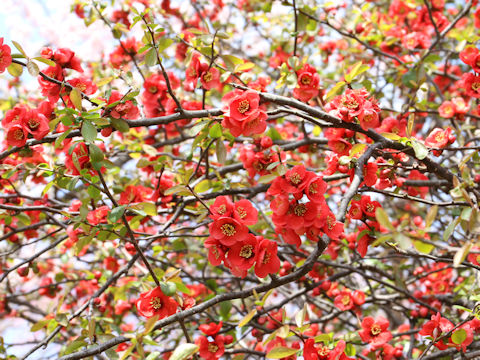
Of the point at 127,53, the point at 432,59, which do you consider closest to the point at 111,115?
the point at 127,53

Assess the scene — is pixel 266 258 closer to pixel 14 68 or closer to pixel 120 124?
pixel 120 124

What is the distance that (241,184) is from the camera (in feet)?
6.01

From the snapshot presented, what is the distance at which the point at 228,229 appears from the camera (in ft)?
3.80

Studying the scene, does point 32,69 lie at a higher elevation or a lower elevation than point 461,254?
higher

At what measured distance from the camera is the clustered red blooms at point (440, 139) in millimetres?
1451

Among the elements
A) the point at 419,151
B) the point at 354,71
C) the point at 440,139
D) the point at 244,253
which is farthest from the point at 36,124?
the point at 440,139

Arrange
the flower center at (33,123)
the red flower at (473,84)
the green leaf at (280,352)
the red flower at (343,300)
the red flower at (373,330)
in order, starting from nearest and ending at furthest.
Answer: the green leaf at (280,352), the flower center at (33,123), the red flower at (373,330), the red flower at (473,84), the red flower at (343,300)

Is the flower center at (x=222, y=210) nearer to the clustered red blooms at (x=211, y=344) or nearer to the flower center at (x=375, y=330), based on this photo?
the clustered red blooms at (x=211, y=344)

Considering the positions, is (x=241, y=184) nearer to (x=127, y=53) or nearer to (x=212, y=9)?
(x=127, y=53)

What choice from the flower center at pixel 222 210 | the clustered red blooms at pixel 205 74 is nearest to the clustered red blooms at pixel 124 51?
the clustered red blooms at pixel 205 74

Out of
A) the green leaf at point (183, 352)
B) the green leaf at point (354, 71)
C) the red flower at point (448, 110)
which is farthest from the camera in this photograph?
the red flower at point (448, 110)

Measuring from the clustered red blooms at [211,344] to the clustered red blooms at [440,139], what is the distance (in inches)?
38.5

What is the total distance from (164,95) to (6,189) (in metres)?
0.93

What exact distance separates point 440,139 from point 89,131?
45.6 inches
